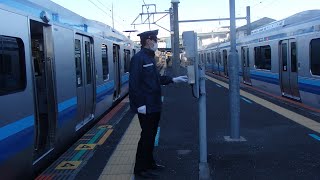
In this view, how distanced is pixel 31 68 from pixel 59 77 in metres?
1.45

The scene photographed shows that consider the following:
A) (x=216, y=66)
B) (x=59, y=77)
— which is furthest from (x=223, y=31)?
(x=59, y=77)

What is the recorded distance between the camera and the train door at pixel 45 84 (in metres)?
6.16

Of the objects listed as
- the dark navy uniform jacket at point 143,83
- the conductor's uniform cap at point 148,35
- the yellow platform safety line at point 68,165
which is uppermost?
the conductor's uniform cap at point 148,35

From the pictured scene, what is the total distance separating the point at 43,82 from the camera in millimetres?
6281

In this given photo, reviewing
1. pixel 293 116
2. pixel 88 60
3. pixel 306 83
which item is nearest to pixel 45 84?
pixel 88 60

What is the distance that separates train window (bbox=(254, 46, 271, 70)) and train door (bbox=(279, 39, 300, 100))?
6.00 ft

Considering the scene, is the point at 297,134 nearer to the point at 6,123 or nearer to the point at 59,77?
the point at 59,77

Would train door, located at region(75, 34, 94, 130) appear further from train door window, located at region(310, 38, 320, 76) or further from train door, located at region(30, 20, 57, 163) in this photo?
train door window, located at region(310, 38, 320, 76)

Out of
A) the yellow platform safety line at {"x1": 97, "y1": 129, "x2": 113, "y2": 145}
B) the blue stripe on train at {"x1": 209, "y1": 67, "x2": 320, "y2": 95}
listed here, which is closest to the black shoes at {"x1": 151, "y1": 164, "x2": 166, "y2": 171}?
the yellow platform safety line at {"x1": 97, "y1": 129, "x2": 113, "y2": 145}

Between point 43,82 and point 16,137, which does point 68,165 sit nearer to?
point 43,82

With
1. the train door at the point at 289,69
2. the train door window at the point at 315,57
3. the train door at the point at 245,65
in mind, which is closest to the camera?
the train door window at the point at 315,57

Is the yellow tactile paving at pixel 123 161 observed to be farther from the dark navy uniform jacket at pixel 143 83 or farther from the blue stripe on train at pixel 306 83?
the blue stripe on train at pixel 306 83

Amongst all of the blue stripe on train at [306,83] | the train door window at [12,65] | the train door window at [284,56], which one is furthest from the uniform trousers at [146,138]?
the train door window at [284,56]

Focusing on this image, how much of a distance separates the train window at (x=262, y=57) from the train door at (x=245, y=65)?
1.55 m
